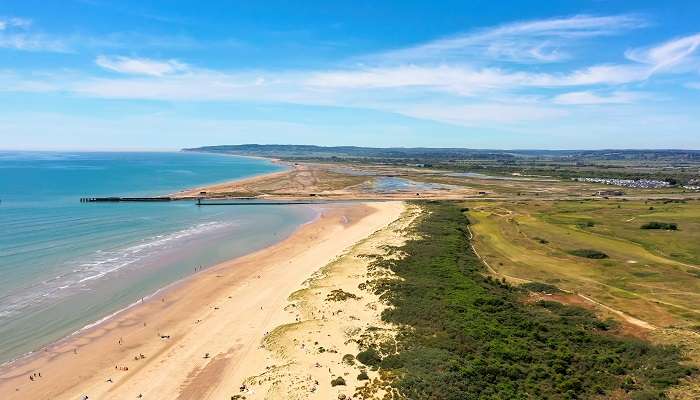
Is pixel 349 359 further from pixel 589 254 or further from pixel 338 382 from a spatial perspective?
pixel 589 254

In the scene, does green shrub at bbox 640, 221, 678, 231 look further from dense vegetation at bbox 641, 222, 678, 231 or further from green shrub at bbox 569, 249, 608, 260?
green shrub at bbox 569, 249, 608, 260

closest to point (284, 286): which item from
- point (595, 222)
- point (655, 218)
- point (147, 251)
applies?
point (147, 251)

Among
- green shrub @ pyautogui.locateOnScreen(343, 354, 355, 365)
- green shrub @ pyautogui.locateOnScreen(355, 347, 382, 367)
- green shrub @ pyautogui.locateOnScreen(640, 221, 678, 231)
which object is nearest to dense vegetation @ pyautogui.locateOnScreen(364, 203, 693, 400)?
green shrub @ pyautogui.locateOnScreen(355, 347, 382, 367)

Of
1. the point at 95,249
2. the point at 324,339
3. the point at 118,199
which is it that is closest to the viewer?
the point at 324,339

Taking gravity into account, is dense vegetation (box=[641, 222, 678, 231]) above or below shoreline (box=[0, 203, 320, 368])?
above

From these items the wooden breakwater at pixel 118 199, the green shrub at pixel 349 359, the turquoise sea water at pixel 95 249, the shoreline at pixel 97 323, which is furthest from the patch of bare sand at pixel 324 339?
the wooden breakwater at pixel 118 199

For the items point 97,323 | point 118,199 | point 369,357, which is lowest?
point 97,323

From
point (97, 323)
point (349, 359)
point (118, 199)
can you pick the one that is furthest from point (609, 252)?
point (118, 199)

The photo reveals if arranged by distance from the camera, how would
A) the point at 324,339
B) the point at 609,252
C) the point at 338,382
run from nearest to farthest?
the point at 338,382
the point at 324,339
the point at 609,252

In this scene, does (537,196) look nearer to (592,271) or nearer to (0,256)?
(592,271)
